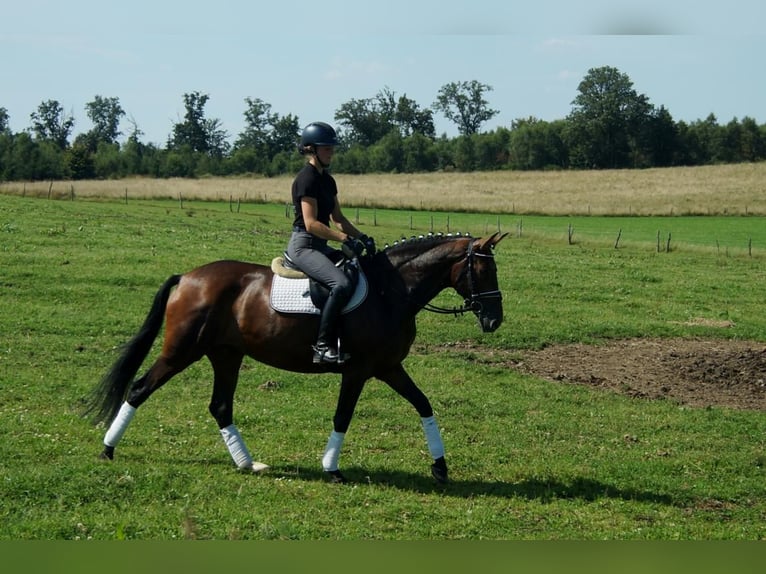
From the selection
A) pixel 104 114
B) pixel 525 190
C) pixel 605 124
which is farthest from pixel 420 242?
pixel 104 114

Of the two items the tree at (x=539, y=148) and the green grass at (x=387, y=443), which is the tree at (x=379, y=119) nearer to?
the tree at (x=539, y=148)

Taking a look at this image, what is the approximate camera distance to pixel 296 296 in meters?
10.3

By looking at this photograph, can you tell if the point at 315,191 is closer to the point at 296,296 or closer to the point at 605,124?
the point at 296,296

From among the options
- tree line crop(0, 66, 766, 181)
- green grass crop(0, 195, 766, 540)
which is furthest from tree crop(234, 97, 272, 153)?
green grass crop(0, 195, 766, 540)

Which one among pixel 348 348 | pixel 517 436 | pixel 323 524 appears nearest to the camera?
pixel 323 524

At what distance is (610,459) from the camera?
11609 mm

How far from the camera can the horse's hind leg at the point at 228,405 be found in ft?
33.7

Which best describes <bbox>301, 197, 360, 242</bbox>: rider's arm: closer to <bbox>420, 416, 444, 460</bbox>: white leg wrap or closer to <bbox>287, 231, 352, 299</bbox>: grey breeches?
<bbox>287, 231, 352, 299</bbox>: grey breeches

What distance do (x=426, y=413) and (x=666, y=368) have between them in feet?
28.8

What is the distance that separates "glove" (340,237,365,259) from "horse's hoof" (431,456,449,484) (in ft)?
8.64

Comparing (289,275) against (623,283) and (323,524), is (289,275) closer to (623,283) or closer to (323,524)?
(323,524)

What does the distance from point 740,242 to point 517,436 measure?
40122mm

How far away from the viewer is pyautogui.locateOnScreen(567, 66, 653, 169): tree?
115 meters

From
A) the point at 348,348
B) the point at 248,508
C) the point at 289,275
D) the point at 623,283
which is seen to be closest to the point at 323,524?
the point at 248,508
